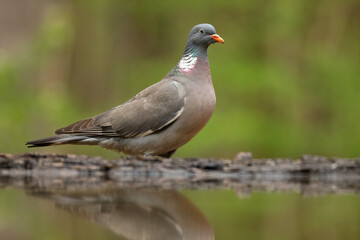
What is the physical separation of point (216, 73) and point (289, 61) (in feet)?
6.62

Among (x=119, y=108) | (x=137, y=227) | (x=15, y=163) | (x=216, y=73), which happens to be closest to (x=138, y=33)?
(x=216, y=73)

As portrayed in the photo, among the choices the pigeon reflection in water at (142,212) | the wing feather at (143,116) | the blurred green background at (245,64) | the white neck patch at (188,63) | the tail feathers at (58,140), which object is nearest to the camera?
the pigeon reflection in water at (142,212)

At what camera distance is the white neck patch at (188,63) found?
5391mm

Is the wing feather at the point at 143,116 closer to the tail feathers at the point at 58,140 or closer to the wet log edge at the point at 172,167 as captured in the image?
the tail feathers at the point at 58,140

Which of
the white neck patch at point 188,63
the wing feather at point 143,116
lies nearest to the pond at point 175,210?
the wing feather at point 143,116

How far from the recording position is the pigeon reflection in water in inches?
74.0

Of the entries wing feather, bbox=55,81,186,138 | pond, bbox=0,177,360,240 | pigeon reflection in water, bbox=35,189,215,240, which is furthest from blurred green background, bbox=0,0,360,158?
pigeon reflection in water, bbox=35,189,215,240

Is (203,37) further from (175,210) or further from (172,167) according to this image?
(175,210)

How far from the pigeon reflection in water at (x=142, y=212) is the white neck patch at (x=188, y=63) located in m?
2.55

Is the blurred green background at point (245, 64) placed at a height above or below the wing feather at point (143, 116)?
above

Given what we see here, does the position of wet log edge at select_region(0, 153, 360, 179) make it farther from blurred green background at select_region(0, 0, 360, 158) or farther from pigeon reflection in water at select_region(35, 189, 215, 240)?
blurred green background at select_region(0, 0, 360, 158)

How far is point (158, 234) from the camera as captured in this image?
5.99 feet

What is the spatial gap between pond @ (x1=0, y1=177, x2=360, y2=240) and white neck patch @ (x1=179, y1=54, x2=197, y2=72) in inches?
81.8

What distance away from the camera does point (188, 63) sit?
545 centimetres
